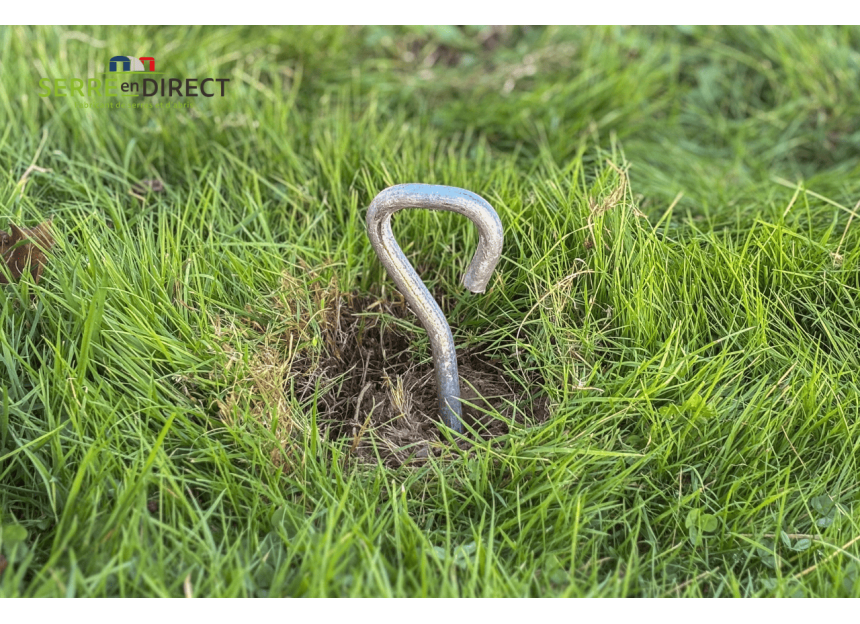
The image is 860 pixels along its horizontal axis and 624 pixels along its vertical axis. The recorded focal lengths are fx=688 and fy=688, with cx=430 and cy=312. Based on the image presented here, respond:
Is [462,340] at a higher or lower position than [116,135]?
lower

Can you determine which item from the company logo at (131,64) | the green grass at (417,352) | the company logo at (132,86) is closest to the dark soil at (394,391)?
the green grass at (417,352)

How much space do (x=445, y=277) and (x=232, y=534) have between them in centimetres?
Result: 112

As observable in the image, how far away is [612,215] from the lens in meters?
2.30

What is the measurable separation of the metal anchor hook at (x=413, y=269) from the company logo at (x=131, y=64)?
1952mm

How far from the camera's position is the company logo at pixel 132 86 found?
2.97 metres

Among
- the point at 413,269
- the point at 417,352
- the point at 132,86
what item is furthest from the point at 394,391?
the point at 132,86

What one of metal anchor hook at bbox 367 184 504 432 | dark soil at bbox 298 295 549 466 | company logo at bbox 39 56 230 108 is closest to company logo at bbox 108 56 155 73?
company logo at bbox 39 56 230 108

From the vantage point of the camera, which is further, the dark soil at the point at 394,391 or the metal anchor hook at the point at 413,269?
the dark soil at the point at 394,391

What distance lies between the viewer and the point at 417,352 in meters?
2.28

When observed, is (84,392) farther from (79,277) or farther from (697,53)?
(697,53)

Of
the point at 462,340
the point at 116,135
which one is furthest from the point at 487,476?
the point at 116,135

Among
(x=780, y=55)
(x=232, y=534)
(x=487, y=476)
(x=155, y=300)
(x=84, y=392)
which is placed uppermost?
(x=780, y=55)

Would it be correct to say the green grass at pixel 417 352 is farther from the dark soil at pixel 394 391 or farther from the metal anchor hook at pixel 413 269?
the metal anchor hook at pixel 413 269

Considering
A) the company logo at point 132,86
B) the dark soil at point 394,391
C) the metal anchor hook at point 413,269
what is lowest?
the dark soil at point 394,391
